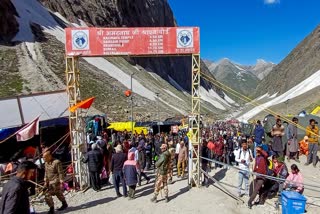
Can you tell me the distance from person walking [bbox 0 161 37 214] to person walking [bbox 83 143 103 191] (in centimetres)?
675

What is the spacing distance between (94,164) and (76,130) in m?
1.77

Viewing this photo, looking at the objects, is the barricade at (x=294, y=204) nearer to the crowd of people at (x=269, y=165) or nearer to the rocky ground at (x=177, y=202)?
the crowd of people at (x=269, y=165)

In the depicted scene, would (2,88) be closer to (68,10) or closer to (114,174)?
(114,174)

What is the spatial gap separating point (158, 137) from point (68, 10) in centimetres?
7544

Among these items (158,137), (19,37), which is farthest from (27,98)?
(19,37)

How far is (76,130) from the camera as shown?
48.2 feet

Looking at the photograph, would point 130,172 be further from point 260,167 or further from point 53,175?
point 260,167

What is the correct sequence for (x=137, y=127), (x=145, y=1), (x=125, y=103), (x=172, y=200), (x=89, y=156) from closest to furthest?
(x=172, y=200), (x=89, y=156), (x=137, y=127), (x=125, y=103), (x=145, y=1)

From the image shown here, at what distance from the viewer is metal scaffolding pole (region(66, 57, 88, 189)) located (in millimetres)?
14430

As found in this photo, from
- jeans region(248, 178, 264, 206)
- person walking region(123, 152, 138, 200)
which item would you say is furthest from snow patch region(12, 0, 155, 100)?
jeans region(248, 178, 264, 206)

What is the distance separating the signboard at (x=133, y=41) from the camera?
14500 mm

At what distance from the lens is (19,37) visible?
59.6 metres

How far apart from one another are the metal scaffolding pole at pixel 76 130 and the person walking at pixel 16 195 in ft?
24.7

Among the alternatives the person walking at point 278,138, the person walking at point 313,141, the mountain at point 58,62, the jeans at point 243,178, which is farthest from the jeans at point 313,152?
the mountain at point 58,62
